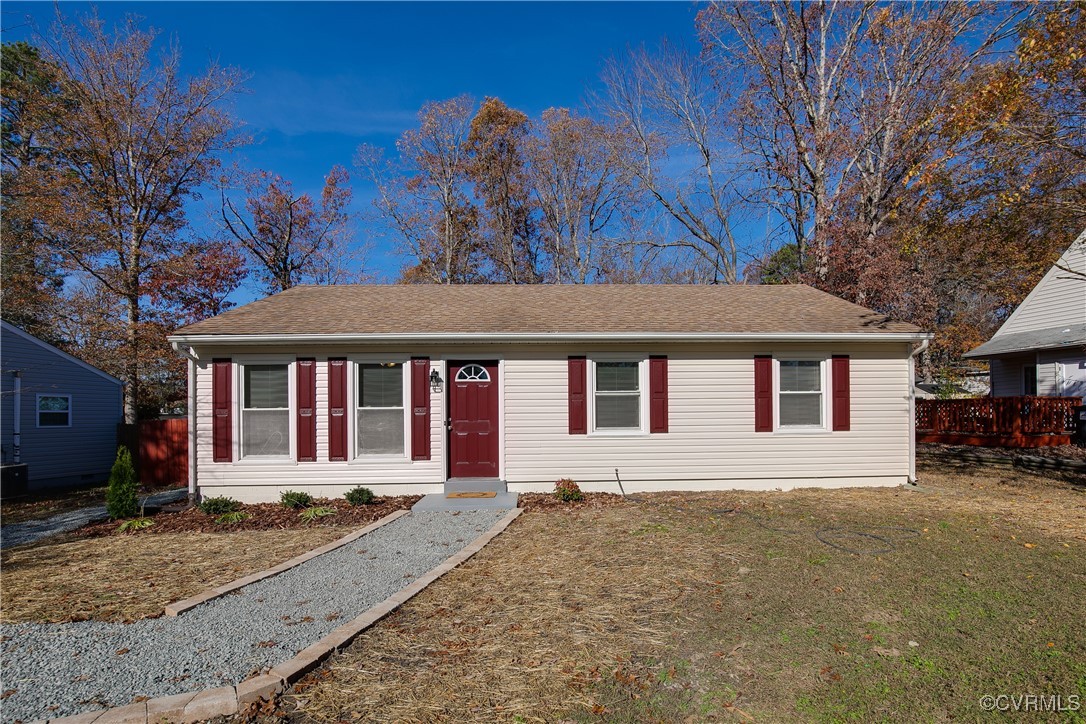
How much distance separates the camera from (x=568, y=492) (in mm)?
8742

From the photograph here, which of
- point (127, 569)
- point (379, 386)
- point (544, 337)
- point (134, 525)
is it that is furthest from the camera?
point (379, 386)

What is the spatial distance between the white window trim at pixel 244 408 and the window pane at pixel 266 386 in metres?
0.09

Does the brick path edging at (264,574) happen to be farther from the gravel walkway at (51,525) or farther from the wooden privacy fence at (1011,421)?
the wooden privacy fence at (1011,421)

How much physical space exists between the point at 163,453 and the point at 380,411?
6822 mm

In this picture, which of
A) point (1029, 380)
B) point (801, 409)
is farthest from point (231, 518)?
point (1029, 380)

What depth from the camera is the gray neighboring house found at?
12.1m

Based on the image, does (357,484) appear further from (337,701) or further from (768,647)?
(768,647)

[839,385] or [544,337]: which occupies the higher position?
[544,337]

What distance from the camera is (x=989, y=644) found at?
375 centimetres

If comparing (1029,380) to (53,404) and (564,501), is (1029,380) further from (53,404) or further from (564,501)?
(53,404)

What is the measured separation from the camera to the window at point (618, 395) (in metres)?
9.49

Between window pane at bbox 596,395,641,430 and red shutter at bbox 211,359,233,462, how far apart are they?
6.14m

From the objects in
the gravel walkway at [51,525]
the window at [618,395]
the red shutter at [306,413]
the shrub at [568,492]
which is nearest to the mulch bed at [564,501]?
the shrub at [568,492]

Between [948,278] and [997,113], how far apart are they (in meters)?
16.5
